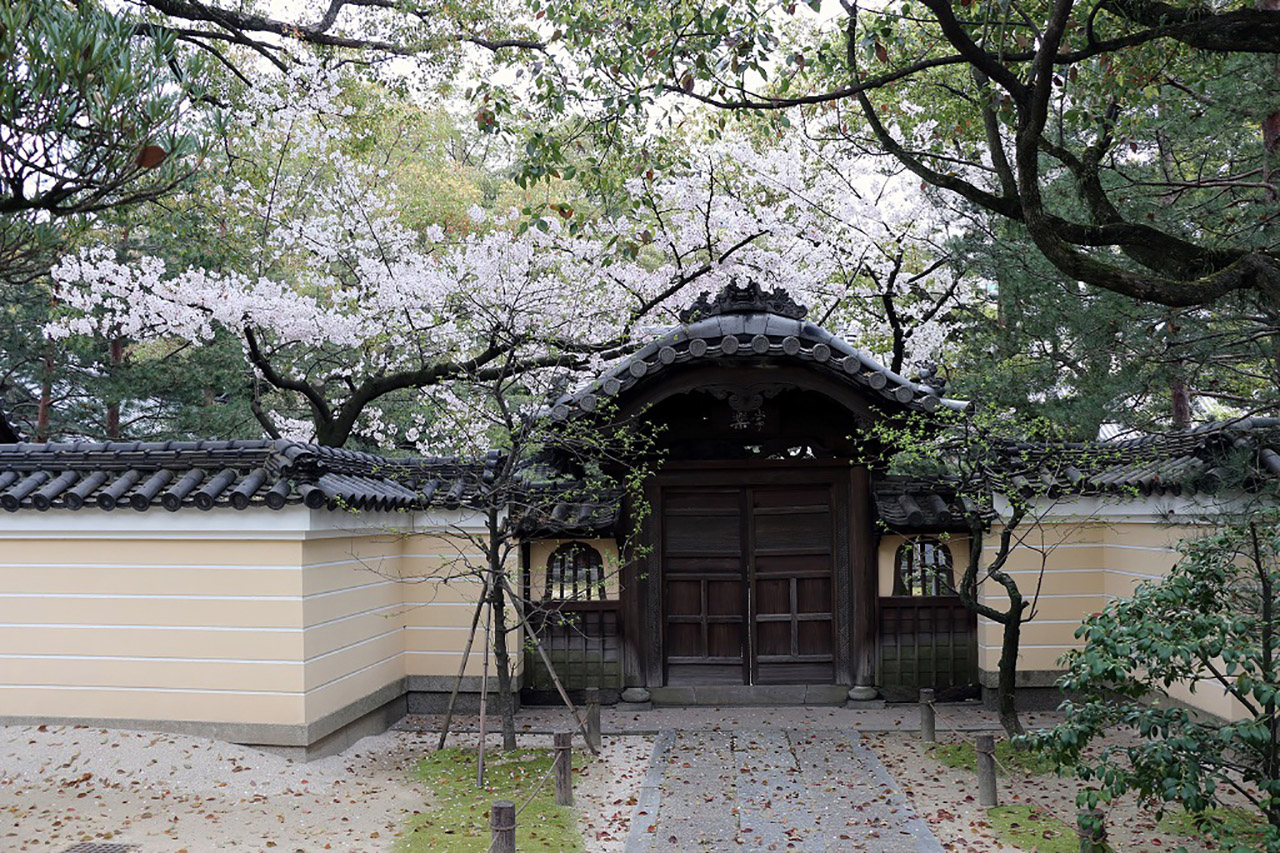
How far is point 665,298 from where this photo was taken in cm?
1473

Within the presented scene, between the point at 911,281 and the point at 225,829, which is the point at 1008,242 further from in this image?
the point at 225,829

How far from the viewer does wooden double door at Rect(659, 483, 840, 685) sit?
1218 centimetres

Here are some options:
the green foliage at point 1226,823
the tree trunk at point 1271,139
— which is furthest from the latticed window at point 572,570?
the tree trunk at point 1271,139

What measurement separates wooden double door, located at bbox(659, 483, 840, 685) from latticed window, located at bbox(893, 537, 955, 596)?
783mm

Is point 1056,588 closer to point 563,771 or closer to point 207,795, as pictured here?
point 563,771

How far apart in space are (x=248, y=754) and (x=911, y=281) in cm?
1299

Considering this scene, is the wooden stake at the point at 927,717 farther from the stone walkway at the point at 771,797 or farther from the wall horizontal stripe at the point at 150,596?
the wall horizontal stripe at the point at 150,596

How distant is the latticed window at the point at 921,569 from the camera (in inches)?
473

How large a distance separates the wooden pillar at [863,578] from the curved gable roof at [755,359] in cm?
145

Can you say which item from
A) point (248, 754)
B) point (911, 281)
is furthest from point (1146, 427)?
point (911, 281)

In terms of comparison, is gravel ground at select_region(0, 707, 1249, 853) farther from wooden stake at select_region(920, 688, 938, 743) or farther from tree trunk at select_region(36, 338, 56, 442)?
tree trunk at select_region(36, 338, 56, 442)

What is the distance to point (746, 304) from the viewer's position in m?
11.8

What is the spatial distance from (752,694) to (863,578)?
1.92m

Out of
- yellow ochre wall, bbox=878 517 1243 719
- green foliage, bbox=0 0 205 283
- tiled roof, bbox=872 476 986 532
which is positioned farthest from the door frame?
green foliage, bbox=0 0 205 283
